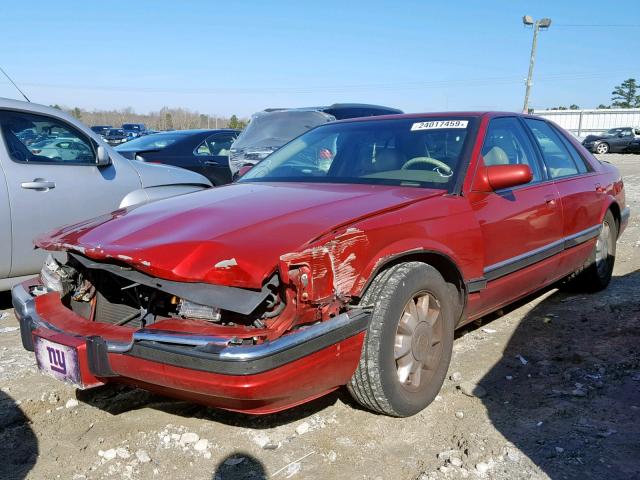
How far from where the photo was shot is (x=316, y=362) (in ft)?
7.77

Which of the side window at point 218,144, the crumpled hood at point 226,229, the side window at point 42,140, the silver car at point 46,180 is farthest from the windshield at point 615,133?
the crumpled hood at point 226,229

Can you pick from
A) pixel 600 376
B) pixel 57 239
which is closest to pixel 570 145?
pixel 600 376

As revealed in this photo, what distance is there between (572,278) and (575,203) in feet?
2.96

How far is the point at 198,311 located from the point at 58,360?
0.69 meters

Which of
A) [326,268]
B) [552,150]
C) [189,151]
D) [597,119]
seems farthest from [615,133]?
[326,268]

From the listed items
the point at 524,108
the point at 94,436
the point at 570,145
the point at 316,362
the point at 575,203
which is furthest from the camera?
the point at 524,108

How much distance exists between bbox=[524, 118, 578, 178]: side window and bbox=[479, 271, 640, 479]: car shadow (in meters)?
1.10

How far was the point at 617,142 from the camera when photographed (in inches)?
1183

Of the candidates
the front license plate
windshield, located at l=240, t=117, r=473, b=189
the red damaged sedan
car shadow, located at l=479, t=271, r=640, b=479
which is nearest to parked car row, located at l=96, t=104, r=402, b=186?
windshield, located at l=240, t=117, r=473, b=189

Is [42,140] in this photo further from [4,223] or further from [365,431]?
[365,431]

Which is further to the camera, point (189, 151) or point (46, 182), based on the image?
point (189, 151)

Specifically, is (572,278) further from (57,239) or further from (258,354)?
(57,239)

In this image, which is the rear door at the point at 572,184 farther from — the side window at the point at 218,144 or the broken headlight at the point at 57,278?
the side window at the point at 218,144

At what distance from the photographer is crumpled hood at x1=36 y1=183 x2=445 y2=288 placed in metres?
2.36
